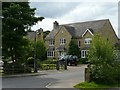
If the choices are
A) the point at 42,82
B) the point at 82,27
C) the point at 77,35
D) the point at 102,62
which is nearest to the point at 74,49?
the point at 77,35

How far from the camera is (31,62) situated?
1623 inches

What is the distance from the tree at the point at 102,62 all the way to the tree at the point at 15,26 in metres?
12.0

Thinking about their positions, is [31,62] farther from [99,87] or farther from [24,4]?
[99,87]

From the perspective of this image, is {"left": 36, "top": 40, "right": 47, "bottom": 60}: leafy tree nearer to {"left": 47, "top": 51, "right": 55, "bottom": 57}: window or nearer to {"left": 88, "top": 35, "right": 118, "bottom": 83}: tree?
{"left": 47, "top": 51, "right": 55, "bottom": 57}: window

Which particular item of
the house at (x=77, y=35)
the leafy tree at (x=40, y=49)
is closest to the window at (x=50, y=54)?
the house at (x=77, y=35)

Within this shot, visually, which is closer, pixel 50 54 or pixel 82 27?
pixel 82 27

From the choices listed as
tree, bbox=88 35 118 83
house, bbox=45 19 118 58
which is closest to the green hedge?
tree, bbox=88 35 118 83

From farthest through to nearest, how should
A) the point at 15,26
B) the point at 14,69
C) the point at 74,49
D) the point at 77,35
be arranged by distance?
the point at 77,35 < the point at 74,49 < the point at 14,69 < the point at 15,26

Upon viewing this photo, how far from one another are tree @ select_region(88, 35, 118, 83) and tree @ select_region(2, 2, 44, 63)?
12.0m

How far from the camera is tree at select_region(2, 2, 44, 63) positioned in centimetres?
3192

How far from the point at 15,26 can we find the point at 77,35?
3731 centimetres

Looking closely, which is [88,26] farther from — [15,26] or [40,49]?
[15,26]

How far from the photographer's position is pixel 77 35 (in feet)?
226

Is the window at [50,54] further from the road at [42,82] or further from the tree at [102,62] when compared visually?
the tree at [102,62]
